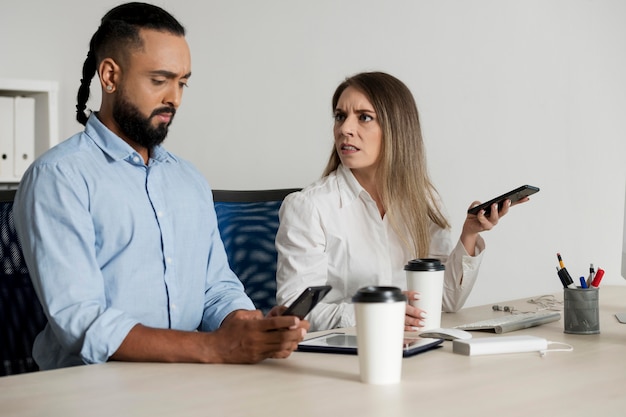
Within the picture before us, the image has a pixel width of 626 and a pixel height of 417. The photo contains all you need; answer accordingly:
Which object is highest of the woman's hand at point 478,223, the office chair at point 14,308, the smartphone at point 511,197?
the smartphone at point 511,197

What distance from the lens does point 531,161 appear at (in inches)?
113

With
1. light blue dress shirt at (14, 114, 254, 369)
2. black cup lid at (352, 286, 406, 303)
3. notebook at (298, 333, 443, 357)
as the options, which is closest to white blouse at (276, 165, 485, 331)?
light blue dress shirt at (14, 114, 254, 369)

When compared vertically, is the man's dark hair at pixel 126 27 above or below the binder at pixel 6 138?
above

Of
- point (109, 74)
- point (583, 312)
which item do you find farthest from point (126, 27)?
point (583, 312)

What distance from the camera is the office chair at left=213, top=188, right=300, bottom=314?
2.34 meters

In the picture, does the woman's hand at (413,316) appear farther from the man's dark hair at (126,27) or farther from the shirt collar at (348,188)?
the man's dark hair at (126,27)

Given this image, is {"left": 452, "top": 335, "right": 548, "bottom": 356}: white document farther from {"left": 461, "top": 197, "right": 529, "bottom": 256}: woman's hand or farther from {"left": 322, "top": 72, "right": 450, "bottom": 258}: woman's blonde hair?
{"left": 322, "top": 72, "right": 450, "bottom": 258}: woman's blonde hair

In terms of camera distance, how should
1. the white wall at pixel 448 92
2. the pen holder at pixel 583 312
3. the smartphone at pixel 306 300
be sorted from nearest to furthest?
the smartphone at pixel 306 300, the pen holder at pixel 583 312, the white wall at pixel 448 92

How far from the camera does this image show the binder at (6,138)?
295cm

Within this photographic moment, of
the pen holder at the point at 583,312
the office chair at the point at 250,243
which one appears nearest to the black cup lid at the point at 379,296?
the pen holder at the point at 583,312

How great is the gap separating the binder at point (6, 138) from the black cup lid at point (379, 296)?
2.17 metres

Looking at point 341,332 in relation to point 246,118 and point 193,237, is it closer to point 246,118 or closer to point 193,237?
point 193,237

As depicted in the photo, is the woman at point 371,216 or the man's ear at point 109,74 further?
the woman at point 371,216

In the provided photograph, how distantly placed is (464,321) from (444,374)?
56cm
